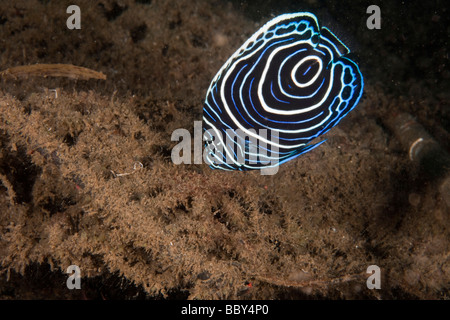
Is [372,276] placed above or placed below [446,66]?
below

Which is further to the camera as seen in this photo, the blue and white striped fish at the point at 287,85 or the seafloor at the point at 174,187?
the seafloor at the point at 174,187

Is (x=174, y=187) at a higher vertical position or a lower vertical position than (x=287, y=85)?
lower

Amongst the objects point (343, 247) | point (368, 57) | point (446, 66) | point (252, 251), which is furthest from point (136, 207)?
point (446, 66)

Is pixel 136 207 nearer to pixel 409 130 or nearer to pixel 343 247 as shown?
pixel 343 247

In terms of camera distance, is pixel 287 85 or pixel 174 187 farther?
pixel 174 187
